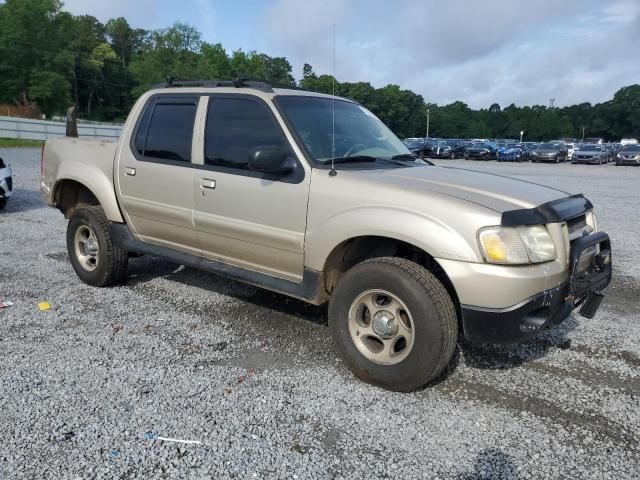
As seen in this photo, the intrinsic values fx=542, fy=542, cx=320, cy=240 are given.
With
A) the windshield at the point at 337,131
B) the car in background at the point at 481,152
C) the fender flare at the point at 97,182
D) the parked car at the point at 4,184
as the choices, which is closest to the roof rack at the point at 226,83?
the windshield at the point at 337,131

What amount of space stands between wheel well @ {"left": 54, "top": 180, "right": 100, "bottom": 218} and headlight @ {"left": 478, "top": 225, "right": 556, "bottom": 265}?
4.25 m

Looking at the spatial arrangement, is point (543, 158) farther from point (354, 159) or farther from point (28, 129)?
point (354, 159)

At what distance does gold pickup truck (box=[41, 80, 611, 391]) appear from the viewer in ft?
10.5

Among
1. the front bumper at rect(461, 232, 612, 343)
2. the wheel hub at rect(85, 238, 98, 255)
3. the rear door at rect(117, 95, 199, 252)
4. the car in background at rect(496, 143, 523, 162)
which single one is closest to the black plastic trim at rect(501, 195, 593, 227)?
the front bumper at rect(461, 232, 612, 343)

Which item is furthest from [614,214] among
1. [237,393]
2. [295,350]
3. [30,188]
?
[30,188]

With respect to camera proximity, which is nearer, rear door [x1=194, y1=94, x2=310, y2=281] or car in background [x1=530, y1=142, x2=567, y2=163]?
rear door [x1=194, y1=94, x2=310, y2=281]

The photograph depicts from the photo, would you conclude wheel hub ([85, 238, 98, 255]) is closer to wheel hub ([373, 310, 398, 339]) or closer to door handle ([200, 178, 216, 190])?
door handle ([200, 178, 216, 190])

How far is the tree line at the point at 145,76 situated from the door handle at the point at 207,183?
26.0 meters

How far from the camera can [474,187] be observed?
3.58 meters

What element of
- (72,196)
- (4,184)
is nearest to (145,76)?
(4,184)

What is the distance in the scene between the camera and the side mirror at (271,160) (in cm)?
365

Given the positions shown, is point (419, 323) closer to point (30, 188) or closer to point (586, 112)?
point (30, 188)

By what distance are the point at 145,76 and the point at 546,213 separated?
89.1 meters

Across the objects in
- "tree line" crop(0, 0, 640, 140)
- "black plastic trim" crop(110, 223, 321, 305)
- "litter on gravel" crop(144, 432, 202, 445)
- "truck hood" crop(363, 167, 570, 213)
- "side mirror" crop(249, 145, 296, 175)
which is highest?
"tree line" crop(0, 0, 640, 140)
